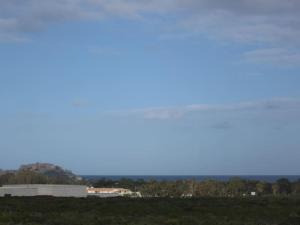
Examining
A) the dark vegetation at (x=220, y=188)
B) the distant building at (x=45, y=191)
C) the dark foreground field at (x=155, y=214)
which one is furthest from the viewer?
the dark vegetation at (x=220, y=188)

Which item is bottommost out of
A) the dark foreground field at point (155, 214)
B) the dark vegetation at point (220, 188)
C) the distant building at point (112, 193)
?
the dark foreground field at point (155, 214)

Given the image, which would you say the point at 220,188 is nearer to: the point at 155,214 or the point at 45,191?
the point at 45,191

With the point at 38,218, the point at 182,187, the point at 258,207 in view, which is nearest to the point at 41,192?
the point at 182,187

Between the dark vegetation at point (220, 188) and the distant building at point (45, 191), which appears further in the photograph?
the dark vegetation at point (220, 188)

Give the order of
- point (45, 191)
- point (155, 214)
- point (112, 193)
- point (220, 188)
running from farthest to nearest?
point (112, 193), point (220, 188), point (45, 191), point (155, 214)

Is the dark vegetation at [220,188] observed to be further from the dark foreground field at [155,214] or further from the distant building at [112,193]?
the dark foreground field at [155,214]

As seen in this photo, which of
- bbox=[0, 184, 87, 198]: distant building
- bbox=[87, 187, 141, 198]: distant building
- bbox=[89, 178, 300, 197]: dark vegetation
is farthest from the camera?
bbox=[89, 178, 300, 197]: dark vegetation

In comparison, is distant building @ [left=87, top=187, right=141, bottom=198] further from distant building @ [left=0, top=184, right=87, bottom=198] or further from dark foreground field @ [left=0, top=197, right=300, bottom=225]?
dark foreground field @ [left=0, top=197, right=300, bottom=225]

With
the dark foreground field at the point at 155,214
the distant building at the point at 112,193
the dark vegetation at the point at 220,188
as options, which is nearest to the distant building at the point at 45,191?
the distant building at the point at 112,193

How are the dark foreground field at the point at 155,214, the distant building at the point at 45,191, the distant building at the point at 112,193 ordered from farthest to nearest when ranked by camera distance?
1. the distant building at the point at 112,193
2. the distant building at the point at 45,191
3. the dark foreground field at the point at 155,214

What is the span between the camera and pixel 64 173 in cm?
11400

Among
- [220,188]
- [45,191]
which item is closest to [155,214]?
[45,191]

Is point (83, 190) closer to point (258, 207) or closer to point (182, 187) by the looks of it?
point (182, 187)

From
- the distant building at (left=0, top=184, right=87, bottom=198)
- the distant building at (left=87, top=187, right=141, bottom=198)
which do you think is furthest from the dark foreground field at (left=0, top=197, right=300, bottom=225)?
the distant building at (left=87, top=187, right=141, bottom=198)
